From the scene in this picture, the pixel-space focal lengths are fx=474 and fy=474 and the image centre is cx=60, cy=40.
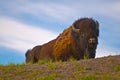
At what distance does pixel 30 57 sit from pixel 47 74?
10.4 metres

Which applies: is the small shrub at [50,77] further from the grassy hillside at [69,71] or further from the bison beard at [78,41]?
the bison beard at [78,41]

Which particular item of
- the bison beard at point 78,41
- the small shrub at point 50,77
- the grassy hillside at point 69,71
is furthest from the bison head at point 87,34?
the small shrub at point 50,77

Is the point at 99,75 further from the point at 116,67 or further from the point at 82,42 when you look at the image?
the point at 82,42

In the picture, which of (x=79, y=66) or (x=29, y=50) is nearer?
(x=79, y=66)

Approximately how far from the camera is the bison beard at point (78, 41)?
21.3m

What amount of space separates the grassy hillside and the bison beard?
4.20 m

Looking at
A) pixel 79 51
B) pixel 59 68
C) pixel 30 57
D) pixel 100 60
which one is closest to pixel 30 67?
pixel 59 68

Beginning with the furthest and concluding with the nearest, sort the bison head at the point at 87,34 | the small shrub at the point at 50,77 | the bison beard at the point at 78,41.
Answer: the bison beard at the point at 78,41
the bison head at the point at 87,34
the small shrub at the point at 50,77

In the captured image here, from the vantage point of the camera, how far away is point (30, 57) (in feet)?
84.4

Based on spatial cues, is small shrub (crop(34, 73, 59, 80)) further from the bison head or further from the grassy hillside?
the bison head

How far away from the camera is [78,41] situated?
71.5 feet

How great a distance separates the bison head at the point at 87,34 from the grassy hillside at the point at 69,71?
397cm

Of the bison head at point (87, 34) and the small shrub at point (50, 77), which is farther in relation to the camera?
the bison head at point (87, 34)

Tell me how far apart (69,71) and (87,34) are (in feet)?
19.7
